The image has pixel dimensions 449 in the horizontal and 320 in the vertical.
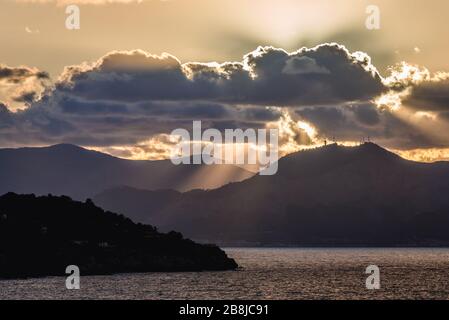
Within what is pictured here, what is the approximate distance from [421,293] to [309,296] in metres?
27.0

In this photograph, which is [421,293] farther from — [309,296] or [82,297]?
[82,297]

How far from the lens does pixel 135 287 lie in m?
195

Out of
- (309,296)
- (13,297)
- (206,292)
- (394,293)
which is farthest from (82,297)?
(394,293)

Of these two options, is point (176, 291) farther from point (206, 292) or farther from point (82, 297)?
point (82, 297)

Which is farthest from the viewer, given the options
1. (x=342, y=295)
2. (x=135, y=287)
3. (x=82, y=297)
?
(x=135, y=287)

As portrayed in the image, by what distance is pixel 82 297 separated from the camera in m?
166
